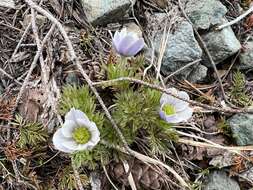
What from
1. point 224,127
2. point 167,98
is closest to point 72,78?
point 167,98

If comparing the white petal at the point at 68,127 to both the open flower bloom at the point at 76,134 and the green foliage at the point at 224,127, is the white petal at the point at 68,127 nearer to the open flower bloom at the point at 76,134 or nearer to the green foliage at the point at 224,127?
the open flower bloom at the point at 76,134

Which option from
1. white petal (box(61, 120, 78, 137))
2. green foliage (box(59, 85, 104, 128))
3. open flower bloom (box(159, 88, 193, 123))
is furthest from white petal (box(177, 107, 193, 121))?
white petal (box(61, 120, 78, 137))

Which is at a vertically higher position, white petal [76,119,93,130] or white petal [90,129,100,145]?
white petal [76,119,93,130]

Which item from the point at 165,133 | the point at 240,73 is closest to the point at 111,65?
the point at 165,133

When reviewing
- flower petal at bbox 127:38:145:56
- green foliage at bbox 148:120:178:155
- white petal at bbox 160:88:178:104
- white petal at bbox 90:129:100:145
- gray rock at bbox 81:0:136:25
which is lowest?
green foliage at bbox 148:120:178:155

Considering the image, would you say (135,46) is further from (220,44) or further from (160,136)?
(220,44)

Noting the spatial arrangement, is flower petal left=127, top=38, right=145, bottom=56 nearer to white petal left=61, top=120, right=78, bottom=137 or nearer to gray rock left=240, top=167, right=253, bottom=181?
white petal left=61, top=120, right=78, bottom=137
